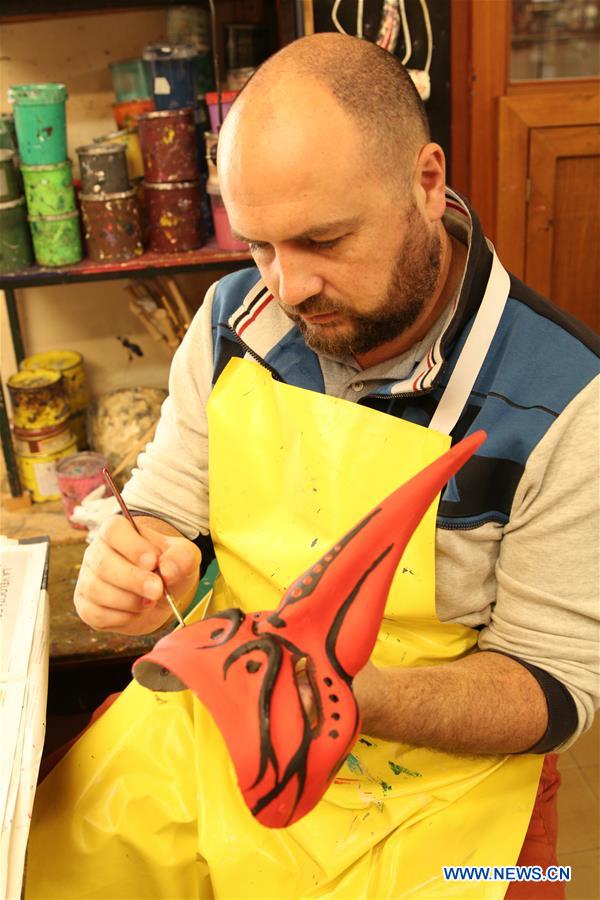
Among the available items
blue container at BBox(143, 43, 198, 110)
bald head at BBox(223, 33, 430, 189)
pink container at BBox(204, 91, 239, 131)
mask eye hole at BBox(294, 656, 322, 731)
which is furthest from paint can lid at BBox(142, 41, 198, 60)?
mask eye hole at BBox(294, 656, 322, 731)

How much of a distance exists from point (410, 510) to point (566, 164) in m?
1.72

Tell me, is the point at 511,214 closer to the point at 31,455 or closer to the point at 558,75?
the point at 558,75

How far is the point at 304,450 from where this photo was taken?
1.25m

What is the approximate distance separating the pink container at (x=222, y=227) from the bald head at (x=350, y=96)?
1105mm

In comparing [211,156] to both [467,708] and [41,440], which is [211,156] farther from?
[467,708]

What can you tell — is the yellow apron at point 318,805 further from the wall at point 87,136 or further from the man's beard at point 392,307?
the wall at point 87,136

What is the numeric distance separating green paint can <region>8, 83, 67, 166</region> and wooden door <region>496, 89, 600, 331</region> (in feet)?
3.38

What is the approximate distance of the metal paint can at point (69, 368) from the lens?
2.63m

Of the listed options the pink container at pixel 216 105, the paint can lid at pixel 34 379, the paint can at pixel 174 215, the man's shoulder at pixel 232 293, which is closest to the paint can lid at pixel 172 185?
the paint can at pixel 174 215

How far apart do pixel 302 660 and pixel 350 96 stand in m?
0.64

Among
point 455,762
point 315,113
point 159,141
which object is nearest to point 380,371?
point 315,113

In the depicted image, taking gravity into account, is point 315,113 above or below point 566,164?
above

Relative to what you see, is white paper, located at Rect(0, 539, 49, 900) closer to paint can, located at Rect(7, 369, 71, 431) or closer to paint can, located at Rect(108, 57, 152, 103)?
paint can, located at Rect(7, 369, 71, 431)

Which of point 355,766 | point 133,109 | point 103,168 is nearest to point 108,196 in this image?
point 103,168
